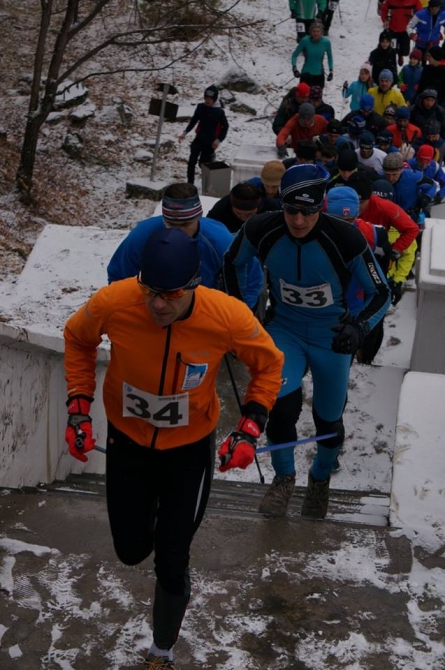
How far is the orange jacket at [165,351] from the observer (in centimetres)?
343

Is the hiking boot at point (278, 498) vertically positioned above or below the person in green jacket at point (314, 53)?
below

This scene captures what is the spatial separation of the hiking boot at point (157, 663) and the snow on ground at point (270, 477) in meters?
0.13

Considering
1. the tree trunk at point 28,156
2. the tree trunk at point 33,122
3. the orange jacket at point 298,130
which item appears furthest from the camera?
the tree trunk at point 28,156

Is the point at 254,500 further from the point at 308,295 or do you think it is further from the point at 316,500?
the point at 308,295

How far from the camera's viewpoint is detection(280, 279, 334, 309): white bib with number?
16.3 feet

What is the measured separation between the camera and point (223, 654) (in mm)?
3812

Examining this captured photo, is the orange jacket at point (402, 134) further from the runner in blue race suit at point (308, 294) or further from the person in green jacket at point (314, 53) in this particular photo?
the runner in blue race suit at point (308, 294)

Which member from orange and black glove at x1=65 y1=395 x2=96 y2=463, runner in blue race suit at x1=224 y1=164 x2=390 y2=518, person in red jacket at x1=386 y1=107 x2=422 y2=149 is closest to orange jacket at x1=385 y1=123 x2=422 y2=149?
person in red jacket at x1=386 y1=107 x2=422 y2=149

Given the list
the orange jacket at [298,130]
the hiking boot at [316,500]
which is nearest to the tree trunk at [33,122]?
the orange jacket at [298,130]

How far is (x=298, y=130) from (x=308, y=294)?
309 inches

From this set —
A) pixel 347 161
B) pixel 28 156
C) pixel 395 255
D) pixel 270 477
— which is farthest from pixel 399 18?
pixel 270 477

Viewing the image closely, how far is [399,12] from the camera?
17578mm

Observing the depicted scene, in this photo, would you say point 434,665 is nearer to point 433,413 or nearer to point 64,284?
point 433,413

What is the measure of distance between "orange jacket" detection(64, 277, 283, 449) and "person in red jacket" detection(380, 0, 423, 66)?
15328 millimetres
